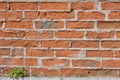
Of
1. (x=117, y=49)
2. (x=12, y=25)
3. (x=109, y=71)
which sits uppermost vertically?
(x=12, y=25)

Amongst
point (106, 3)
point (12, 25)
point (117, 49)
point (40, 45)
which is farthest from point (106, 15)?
point (12, 25)

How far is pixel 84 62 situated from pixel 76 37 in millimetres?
229

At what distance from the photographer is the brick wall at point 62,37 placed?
3.11 metres

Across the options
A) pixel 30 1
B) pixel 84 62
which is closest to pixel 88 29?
pixel 84 62

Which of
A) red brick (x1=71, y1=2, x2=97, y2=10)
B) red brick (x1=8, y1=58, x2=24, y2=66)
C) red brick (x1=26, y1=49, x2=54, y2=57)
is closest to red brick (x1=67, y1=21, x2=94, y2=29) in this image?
red brick (x1=71, y1=2, x2=97, y2=10)

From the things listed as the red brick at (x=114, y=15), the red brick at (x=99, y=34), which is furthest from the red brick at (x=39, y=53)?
the red brick at (x=114, y=15)

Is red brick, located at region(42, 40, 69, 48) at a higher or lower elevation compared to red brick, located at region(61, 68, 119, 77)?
higher

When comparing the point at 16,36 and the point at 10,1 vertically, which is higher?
the point at 10,1

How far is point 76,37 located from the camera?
123 inches

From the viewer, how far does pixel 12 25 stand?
3.16 metres

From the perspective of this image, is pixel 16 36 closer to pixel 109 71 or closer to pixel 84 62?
pixel 84 62

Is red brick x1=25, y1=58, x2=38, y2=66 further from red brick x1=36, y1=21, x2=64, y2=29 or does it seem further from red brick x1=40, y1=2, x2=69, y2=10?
red brick x1=40, y1=2, x2=69, y2=10

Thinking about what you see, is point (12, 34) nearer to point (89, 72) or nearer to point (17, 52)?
point (17, 52)

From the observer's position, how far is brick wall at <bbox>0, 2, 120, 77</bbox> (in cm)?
311
